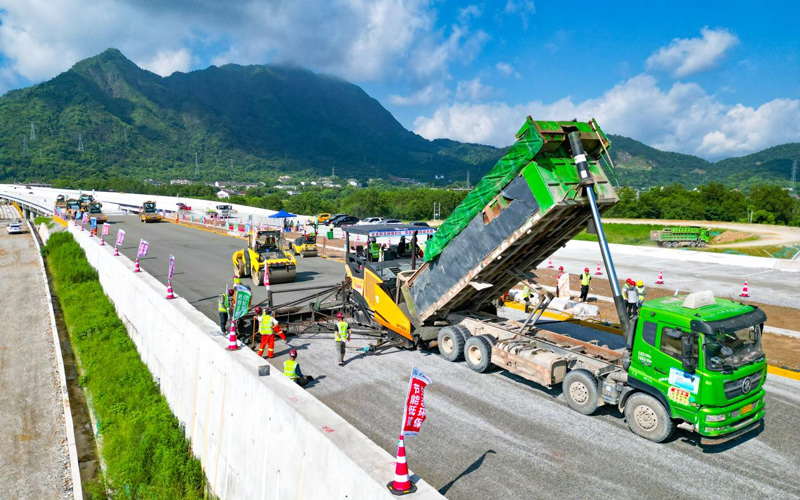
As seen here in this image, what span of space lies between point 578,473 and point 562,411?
215 cm

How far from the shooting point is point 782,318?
17.1m

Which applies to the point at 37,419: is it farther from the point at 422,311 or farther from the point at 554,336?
the point at 554,336

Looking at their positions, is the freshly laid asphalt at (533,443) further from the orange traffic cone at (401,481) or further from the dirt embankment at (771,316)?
the dirt embankment at (771,316)

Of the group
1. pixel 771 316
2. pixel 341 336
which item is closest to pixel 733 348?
pixel 341 336

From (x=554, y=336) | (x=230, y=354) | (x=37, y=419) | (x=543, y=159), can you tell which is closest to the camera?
(x=543, y=159)

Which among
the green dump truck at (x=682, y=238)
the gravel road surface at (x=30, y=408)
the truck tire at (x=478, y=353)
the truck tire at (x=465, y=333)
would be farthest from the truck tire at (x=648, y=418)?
the green dump truck at (x=682, y=238)

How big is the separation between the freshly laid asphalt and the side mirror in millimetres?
1657

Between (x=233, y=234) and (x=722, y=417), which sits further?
(x=233, y=234)

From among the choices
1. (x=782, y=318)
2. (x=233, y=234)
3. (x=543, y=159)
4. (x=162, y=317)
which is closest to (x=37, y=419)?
(x=162, y=317)

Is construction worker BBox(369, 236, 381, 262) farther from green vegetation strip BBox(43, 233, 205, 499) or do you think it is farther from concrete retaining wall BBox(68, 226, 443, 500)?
green vegetation strip BBox(43, 233, 205, 499)

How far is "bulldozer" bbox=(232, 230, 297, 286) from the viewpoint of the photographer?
22.7 metres

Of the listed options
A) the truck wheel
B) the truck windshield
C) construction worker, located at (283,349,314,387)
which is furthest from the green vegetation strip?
the truck windshield

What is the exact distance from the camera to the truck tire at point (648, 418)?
26.5ft

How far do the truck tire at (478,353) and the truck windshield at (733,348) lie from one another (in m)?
4.71
